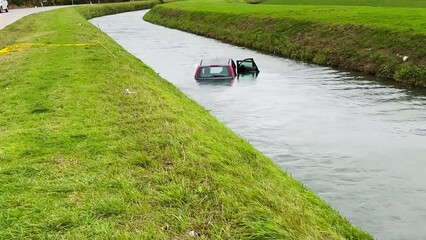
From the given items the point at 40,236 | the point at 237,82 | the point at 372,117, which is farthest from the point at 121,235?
the point at 237,82

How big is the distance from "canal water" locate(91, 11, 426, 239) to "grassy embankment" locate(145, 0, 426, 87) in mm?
1328

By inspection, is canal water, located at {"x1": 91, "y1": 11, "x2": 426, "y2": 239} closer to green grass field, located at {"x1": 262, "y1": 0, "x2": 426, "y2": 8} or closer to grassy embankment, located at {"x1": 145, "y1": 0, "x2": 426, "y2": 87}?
grassy embankment, located at {"x1": 145, "y1": 0, "x2": 426, "y2": 87}

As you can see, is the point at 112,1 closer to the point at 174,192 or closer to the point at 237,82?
the point at 237,82

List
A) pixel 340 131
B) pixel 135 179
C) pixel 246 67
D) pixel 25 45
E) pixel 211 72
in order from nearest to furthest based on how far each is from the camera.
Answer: pixel 135 179, pixel 340 131, pixel 211 72, pixel 246 67, pixel 25 45

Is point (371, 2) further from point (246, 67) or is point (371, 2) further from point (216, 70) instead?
point (216, 70)

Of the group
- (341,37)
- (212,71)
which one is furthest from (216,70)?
(341,37)

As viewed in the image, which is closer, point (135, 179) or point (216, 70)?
point (135, 179)

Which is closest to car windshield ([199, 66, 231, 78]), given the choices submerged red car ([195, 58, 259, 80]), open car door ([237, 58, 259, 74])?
submerged red car ([195, 58, 259, 80])

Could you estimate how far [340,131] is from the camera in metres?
15.2

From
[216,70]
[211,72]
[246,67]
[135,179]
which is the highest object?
[135,179]

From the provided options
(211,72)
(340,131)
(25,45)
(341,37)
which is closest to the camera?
(340,131)

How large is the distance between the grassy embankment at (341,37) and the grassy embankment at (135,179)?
14.6m

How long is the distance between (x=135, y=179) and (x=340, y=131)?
9.02 m

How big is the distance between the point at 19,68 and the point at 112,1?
83.9m
